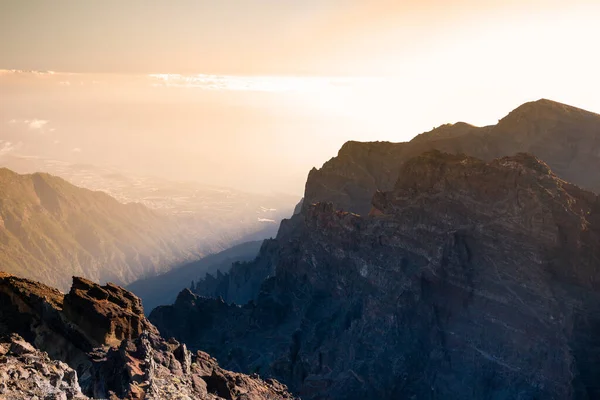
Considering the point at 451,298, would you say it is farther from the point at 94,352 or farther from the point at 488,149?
the point at 94,352

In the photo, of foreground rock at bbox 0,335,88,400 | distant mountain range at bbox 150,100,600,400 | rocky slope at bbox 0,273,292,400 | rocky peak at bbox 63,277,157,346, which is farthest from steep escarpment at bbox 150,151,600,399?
foreground rock at bbox 0,335,88,400

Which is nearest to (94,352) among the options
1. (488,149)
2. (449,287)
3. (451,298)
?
(449,287)

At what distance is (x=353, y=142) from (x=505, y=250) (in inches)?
3044

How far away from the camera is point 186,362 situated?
241ft

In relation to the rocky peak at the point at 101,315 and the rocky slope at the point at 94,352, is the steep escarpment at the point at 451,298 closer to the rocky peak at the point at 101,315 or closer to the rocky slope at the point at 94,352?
the rocky slope at the point at 94,352

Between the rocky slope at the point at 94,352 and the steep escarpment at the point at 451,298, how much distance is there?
3306 cm

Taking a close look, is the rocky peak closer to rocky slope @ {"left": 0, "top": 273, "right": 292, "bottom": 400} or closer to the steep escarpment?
rocky slope @ {"left": 0, "top": 273, "right": 292, "bottom": 400}

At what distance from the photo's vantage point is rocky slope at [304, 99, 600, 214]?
440 ft

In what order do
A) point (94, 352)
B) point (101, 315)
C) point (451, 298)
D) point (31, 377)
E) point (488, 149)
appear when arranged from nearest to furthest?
point (31, 377) → point (94, 352) → point (101, 315) → point (451, 298) → point (488, 149)

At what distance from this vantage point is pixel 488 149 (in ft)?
483

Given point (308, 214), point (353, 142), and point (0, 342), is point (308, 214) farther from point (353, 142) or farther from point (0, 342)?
point (0, 342)

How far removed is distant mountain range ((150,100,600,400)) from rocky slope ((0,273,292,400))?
35.3 metres

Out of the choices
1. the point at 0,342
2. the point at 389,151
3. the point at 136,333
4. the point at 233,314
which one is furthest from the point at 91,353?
the point at 389,151

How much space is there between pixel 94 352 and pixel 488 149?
372 feet
